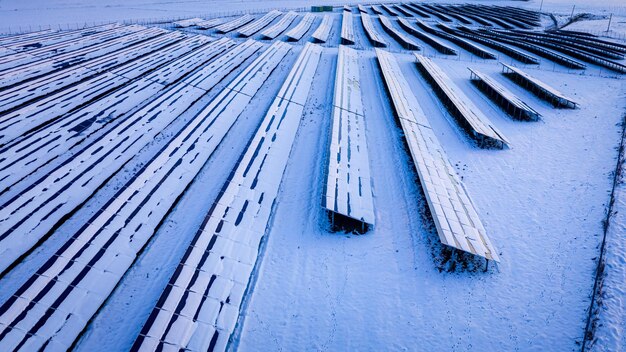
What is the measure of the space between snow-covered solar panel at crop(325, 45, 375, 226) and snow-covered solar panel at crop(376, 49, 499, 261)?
7.50ft

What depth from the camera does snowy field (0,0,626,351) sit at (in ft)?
33.0

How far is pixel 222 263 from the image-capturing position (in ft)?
38.4

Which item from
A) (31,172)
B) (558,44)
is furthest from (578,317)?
(558,44)

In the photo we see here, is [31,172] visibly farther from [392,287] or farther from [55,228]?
[392,287]

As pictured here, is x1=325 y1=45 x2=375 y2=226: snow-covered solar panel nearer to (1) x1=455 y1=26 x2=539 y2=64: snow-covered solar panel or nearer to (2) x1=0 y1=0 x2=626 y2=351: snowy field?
(2) x1=0 y1=0 x2=626 y2=351: snowy field

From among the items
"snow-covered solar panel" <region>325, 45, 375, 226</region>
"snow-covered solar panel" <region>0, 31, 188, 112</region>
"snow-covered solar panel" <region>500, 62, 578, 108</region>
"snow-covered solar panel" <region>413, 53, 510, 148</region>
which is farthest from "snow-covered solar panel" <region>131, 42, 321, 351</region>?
"snow-covered solar panel" <region>500, 62, 578, 108</region>

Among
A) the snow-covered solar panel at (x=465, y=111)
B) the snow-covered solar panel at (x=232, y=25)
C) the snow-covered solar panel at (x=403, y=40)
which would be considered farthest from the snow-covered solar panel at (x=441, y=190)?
the snow-covered solar panel at (x=232, y=25)

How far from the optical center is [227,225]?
13289 mm

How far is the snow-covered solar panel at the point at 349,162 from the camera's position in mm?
13891

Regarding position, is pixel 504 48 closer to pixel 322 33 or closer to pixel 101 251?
pixel 322 33

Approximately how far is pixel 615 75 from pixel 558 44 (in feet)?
47.0

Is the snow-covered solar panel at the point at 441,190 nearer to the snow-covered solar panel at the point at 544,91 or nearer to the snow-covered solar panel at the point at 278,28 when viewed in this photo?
the snow-covered solar panel at the point at 544,91

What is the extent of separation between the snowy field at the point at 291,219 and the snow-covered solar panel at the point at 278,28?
22.3m

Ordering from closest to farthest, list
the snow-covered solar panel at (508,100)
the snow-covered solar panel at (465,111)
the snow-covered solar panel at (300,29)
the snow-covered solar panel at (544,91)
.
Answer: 1. the snow-covered solar panel at (465,111)
2. the snow-covered solar panel at (508,100)
3. the snow-covered solar panel at (544,91)
4. the snow-covered solar panel at (300,29)
